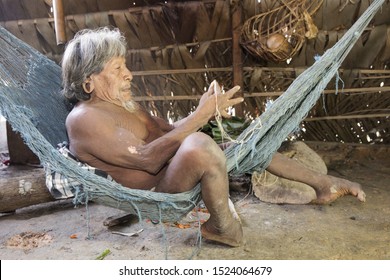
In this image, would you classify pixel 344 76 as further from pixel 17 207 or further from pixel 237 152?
pixel 17 207

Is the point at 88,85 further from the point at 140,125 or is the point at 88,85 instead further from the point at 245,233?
the point at 245,233

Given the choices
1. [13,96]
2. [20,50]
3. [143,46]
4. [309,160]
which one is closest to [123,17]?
[143,46]

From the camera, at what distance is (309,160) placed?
96.3 inches

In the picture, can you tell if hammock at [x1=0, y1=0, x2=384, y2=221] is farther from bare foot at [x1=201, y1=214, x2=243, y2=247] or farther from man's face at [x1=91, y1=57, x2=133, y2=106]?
man's face at [x1=91, y1=57, x2=133, y2=106]

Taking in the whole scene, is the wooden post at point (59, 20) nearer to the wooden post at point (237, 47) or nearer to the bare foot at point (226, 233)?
the bare foot at point (226, 233)

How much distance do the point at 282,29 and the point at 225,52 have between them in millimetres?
552

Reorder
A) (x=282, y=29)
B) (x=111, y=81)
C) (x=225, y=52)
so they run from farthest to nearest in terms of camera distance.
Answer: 1. (x=225, y=52)
2. (x=282, y=29)
3. (x=111, y=81)

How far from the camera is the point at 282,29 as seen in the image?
235cm

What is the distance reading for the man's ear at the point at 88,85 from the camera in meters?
1.57

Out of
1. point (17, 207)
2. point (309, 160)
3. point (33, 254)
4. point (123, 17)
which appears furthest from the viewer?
point (123, 17)

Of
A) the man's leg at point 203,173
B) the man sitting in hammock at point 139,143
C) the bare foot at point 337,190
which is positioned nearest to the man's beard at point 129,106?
the man sitting in hammock at point 139,143

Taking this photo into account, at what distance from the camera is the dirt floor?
161cm

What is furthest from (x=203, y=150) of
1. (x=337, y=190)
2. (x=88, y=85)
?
(x=337, y=190)

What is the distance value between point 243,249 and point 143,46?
5.76ft
